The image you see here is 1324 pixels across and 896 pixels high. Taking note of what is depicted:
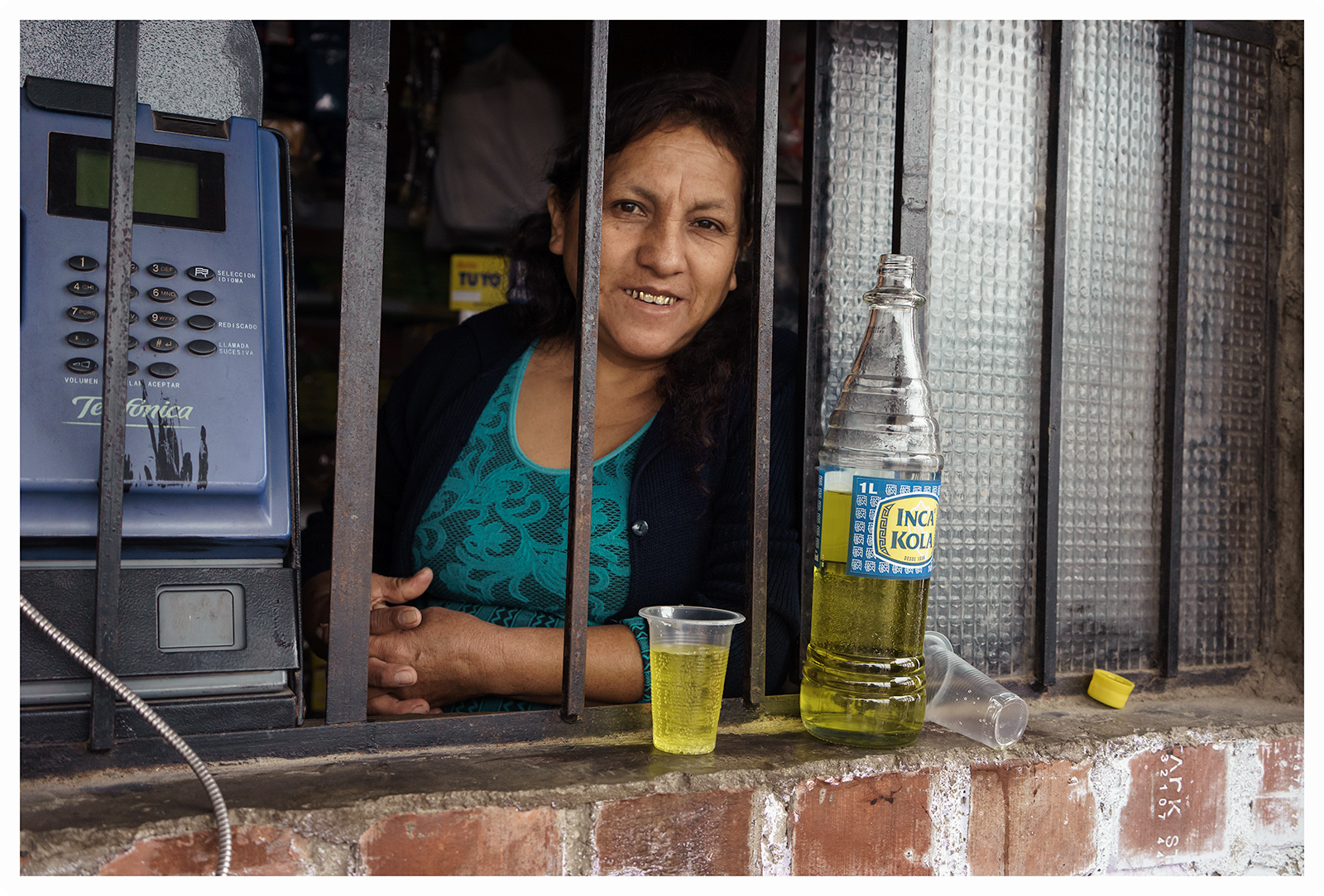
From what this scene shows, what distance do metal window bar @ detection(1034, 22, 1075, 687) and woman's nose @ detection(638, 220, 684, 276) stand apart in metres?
0.53

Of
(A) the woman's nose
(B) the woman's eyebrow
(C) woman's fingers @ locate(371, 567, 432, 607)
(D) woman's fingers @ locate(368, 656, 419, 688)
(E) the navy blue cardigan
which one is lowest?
(D) woman's fingers @ locate(368, 656, 419, 688)

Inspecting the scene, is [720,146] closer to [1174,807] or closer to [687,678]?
[687,678]

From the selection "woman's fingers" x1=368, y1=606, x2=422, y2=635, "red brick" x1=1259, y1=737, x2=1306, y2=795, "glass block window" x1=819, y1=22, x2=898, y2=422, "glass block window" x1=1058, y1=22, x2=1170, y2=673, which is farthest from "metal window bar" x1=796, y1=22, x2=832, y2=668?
"red brick" x1=1259, y1=737, x2=1306, y2=795

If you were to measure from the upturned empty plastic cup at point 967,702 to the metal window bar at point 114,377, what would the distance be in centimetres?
88

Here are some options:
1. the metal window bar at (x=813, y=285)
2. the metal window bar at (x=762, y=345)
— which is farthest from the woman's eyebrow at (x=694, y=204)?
the metal window bar at (x=762, y=345)

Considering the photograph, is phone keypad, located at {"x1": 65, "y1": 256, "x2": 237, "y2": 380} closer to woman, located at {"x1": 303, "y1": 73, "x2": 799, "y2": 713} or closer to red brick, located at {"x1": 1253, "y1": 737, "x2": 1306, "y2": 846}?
woman, located at {"x1": 303, "y1": 73, "x2": 799, "y2": 713}

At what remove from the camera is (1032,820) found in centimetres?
100

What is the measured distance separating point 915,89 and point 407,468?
3.39 ft

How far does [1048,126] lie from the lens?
1184 mm

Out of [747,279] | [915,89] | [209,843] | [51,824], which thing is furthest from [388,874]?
[747,279]

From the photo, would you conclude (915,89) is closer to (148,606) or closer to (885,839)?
(885,839)

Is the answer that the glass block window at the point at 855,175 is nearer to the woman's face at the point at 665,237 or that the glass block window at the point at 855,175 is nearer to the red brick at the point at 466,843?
the woman's face at the point at 665,237

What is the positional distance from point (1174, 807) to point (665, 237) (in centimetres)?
104

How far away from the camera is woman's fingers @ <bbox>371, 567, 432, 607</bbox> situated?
1253 millimetres
